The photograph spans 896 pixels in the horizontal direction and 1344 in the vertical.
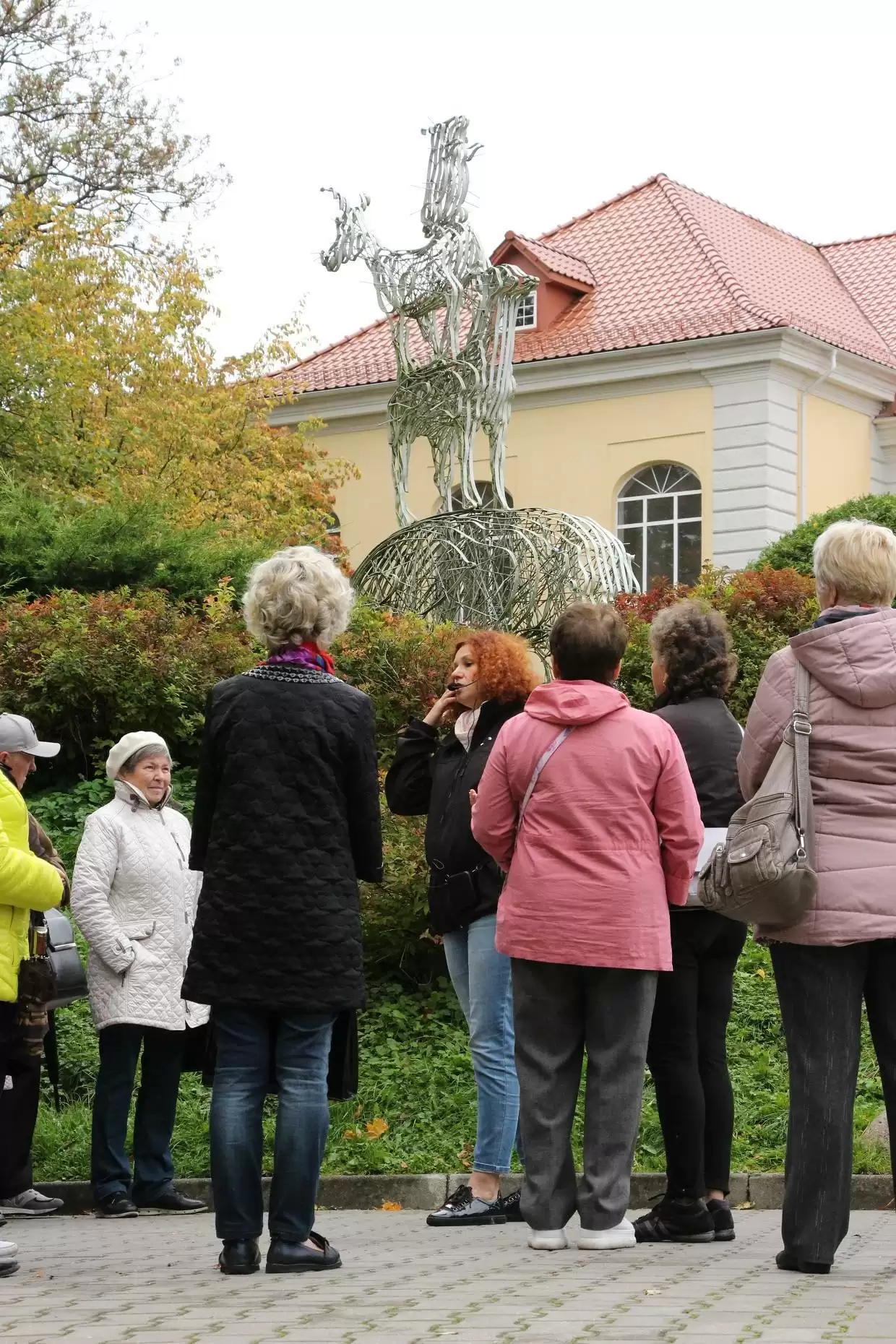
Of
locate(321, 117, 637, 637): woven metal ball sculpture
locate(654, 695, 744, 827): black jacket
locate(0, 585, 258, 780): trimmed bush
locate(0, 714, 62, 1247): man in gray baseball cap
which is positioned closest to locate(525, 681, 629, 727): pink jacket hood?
locate(654, 695, 744, 827): black jacket

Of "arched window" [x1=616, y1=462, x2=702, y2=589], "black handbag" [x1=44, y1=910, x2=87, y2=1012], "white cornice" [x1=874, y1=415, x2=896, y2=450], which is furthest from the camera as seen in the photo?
"white cornice" [x1=874, y1=415, x2=896, y2=450]

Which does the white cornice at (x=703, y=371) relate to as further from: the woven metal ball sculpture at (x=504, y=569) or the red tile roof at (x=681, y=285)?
the woven metal ball sculpture at (x=504, y=569)

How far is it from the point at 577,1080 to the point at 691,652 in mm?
1516

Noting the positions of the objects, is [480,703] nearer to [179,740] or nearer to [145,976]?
[145,976]

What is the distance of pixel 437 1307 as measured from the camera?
4773 mm

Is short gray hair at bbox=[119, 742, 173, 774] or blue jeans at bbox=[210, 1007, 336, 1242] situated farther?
short gray hair at bbox=[119, 742, 173, 774]

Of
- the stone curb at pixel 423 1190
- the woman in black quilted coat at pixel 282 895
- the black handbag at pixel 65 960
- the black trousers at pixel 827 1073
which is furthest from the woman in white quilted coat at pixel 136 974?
the black trousers at pixel 827 1073

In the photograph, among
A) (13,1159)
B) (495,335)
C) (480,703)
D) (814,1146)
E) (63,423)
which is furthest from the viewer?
(63,423)

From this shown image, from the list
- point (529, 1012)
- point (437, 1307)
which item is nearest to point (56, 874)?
point (529, 1012)

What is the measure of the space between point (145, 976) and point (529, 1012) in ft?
8.33

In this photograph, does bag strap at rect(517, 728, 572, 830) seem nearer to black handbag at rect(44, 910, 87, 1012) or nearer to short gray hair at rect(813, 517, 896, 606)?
short gray hair at rect(813, 517, 896, 606)

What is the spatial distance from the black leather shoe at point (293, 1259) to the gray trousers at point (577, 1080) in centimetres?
73

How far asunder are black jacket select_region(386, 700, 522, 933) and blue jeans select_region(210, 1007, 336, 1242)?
4.12ft

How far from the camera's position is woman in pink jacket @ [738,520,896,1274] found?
527cm
